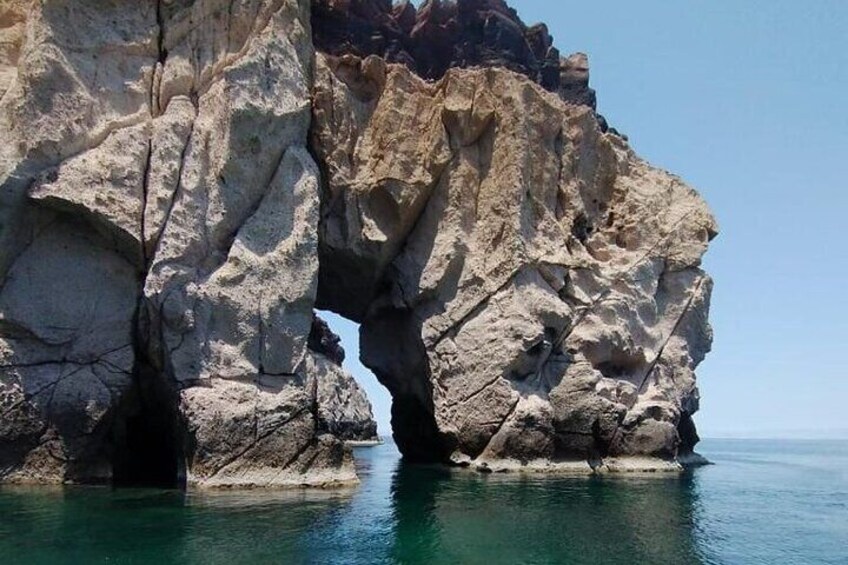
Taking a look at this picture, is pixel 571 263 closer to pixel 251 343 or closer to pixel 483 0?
pixel 251 343

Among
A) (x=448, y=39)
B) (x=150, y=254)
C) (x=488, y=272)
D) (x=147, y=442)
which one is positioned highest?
(x=448, y=39)

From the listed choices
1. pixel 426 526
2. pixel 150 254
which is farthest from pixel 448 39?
pixel 426 526

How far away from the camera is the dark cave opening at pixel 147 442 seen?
26.3 meters

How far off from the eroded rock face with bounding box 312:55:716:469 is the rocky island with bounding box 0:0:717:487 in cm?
13

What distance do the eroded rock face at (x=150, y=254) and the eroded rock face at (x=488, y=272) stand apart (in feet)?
19.3

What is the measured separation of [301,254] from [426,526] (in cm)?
1262

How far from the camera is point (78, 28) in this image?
26.8 meters

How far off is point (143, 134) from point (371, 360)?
16.9 m

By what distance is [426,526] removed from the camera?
64.1 ft

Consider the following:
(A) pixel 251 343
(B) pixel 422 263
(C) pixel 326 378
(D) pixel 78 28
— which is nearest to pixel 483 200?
(B) pixel 422 263

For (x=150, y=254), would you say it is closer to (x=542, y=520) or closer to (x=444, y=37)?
(x=542, y=520)

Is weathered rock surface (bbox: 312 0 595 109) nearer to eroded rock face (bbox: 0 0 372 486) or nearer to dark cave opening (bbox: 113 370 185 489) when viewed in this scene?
eroded rock face (bbox: 0 0 372 486)

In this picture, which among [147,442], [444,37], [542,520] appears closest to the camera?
[542,520]

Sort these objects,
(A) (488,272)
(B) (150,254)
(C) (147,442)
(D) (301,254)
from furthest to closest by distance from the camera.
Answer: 1. (A) (488,272)
2. (C) (147,442)
3. (D) (301,254)
4. (B) (150,254)
